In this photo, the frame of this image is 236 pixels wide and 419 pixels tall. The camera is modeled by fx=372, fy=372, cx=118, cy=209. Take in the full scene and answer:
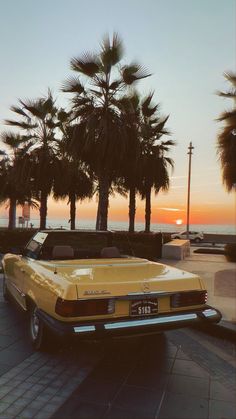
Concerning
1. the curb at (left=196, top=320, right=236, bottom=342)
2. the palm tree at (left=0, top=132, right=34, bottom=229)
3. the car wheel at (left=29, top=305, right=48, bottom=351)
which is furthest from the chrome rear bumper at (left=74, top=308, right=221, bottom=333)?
the palm tree at (left=0, top=132, right=34, bottom=229)

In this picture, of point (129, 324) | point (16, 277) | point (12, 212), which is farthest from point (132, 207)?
point (129, 324)

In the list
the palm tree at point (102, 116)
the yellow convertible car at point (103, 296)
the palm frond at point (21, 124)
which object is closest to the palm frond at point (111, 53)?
the palm tree at point (102, 116)

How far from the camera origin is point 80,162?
17984mm

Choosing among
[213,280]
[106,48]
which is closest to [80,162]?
[106,48]

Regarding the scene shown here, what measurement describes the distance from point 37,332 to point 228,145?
12049mm

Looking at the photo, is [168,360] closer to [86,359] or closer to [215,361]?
[215,361]

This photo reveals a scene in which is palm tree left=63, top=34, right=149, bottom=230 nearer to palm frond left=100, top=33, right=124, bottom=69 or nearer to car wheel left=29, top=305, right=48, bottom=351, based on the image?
palm frond left=100, top=33, right=124, bottom=69

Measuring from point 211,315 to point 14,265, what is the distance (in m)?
3.30

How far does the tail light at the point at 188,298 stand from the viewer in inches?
170

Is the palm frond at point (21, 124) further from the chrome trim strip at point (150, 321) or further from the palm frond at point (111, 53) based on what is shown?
the chrome trim strip at point (150, 321)

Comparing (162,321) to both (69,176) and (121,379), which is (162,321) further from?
(69,176)

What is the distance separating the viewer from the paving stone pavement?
3.34 m

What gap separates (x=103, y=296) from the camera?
156 inches

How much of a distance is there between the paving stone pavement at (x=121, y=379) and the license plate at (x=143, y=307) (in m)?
0.68
